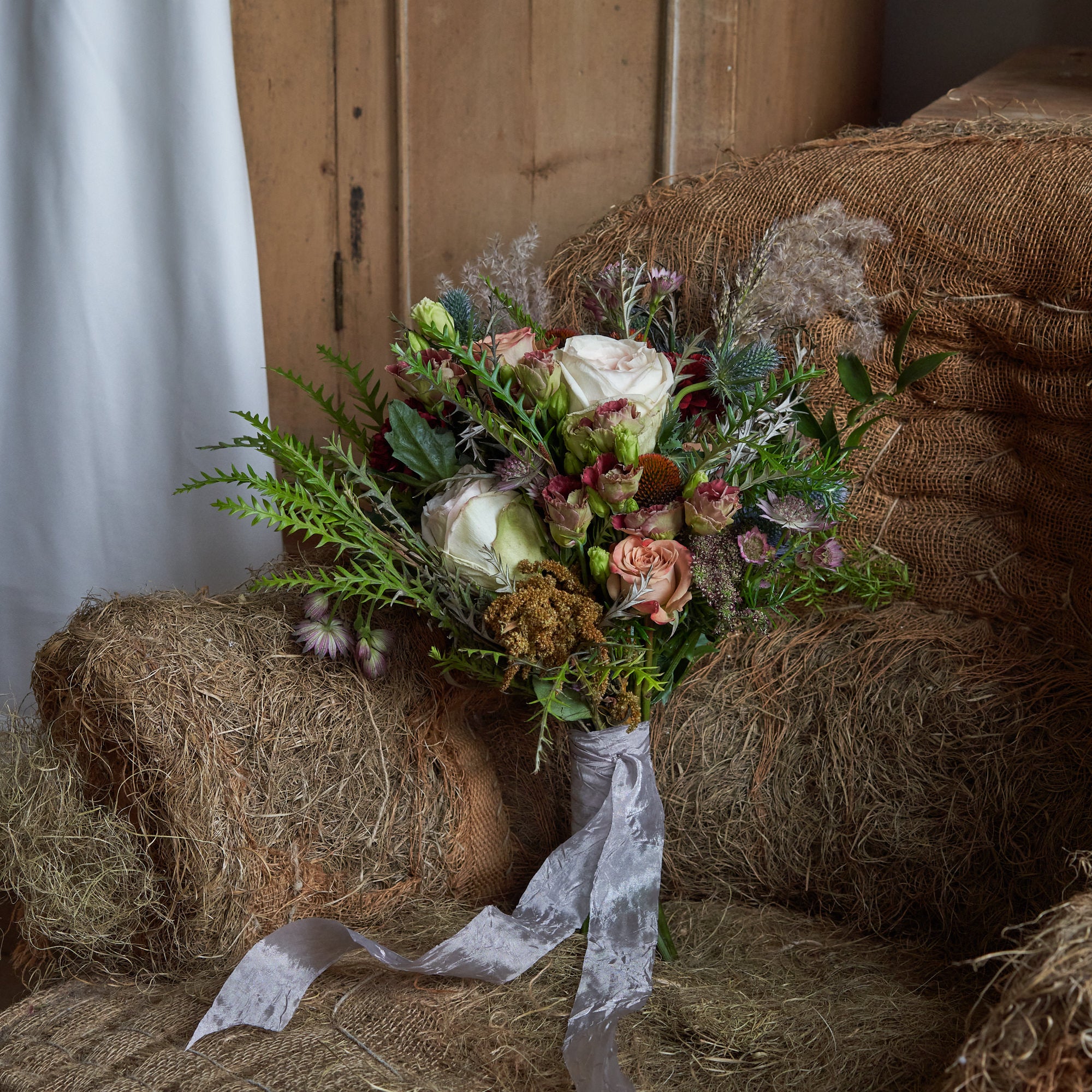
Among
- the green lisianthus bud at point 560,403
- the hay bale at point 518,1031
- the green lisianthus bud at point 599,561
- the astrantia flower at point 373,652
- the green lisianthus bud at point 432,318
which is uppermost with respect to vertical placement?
the green lisianthus bud at point 432,318

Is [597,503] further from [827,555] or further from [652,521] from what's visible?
[827,555]

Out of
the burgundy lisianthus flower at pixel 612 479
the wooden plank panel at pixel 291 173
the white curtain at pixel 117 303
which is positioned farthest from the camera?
the wooden plank panel at pixel 291 173

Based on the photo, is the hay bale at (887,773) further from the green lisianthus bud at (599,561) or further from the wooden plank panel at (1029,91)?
the wooden plank panel at (1029,91)

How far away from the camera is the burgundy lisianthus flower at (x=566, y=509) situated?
77 centimetres

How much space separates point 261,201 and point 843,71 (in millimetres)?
985

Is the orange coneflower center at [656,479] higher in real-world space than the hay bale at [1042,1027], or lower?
higher

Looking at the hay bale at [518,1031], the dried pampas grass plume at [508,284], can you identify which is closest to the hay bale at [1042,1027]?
the hay bale at [518,1031]

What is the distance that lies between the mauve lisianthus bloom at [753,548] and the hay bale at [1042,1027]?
330 millimetres

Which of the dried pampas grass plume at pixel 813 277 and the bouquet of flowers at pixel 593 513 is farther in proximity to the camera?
the dried pampas grass plume at pixel 813 277

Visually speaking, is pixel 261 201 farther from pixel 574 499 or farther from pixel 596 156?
pixel 574 499

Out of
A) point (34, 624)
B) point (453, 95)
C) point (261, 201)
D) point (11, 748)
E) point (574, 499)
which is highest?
point (453, 95)

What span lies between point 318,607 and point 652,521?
366 mm

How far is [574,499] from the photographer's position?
79 cm

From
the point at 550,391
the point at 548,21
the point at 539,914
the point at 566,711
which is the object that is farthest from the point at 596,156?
the point at 539,914
